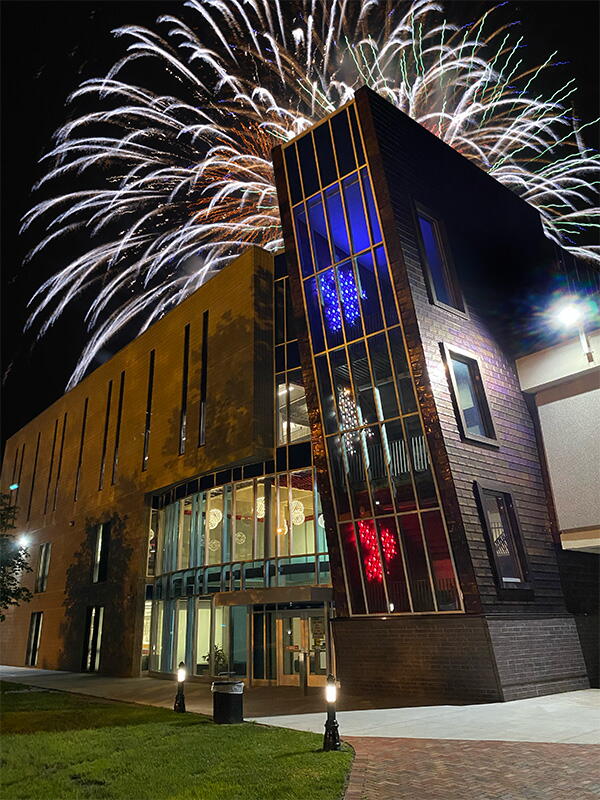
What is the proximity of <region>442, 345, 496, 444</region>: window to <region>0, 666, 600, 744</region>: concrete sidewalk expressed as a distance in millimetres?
7274

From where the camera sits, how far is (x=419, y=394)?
16.8m

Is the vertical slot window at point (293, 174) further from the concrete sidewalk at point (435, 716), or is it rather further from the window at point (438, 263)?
the concrete sidewalk at point (435, 716)

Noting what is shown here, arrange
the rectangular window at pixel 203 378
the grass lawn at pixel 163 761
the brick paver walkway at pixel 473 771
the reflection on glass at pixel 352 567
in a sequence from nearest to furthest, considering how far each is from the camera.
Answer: the brick paver walkway at pixel 473 771
the grass lawn at pixel 163 761
the reflection on glass at pixel 352 567
the rectangular window at pixel 203 378

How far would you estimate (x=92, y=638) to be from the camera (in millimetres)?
31344

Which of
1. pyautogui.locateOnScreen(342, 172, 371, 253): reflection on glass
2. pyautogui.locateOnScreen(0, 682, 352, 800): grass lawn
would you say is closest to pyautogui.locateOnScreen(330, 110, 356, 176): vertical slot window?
pyautogui.locateOnScreen(342, 172, 371, 253): reflection on glass

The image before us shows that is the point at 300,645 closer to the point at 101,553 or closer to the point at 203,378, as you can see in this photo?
the point at 203,378

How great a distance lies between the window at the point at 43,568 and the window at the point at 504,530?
106ft

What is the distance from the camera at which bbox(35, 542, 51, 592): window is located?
39438mm

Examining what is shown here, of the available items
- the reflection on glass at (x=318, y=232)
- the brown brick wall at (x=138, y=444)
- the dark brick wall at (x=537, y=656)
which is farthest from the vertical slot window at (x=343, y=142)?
the dark brick wall at (x=537, y=656)

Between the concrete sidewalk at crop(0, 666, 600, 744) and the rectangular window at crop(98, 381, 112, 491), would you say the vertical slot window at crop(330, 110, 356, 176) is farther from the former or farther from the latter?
the rectangular window at crop(98, 381, 112, 491)

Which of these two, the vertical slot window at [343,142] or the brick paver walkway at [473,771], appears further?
the vertical slot window at [343,142]

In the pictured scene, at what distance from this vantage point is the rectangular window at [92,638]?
100 ft

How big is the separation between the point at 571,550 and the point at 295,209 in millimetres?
15065

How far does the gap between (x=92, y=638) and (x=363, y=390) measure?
73.8 feet
